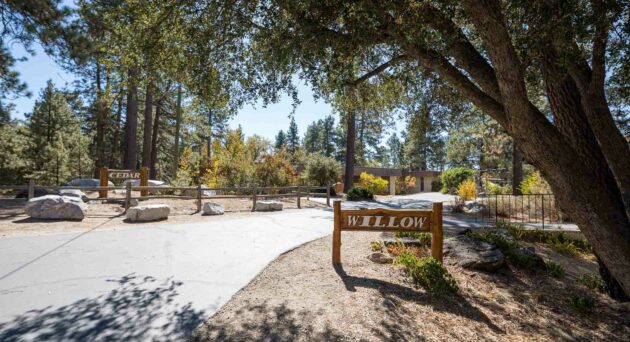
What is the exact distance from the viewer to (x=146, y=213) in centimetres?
950

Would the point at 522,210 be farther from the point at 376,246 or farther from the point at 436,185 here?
the point at 436,185

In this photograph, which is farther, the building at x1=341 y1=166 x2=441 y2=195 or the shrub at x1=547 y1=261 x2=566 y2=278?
the building at x1=341 y1=166 x2=441 y2=195

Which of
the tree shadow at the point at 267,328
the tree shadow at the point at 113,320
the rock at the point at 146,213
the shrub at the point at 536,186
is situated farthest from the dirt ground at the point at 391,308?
the shrub at the point at 536,186

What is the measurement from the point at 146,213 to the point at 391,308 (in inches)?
312

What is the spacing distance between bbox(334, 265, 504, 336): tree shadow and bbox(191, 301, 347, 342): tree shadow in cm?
112

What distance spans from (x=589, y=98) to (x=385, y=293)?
3.68 m

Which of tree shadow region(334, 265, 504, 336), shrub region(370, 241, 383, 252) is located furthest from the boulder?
tree shadow region(334, 265, 504, 336)

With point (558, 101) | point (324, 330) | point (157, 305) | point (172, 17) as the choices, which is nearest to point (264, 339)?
point (324, 330)

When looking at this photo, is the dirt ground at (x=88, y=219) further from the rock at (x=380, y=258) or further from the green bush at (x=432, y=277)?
the green bush at (x=432, y=277)

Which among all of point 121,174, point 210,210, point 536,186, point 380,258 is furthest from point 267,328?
point 536,186

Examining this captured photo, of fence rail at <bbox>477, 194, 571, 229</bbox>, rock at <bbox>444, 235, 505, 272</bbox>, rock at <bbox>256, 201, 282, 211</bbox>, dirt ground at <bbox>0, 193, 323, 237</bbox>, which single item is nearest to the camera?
rock at <bbox>444, 235, 505, 272</bbox>

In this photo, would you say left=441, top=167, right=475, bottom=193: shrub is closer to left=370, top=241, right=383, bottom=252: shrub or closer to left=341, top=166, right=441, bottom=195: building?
left=341, top=166, right=441, bottom=195: building

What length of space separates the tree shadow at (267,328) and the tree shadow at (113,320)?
24cm

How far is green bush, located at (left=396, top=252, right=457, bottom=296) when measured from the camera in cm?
475
